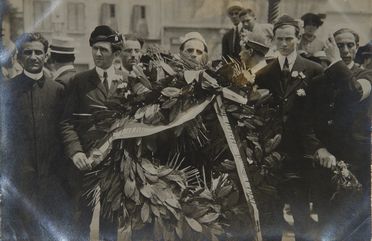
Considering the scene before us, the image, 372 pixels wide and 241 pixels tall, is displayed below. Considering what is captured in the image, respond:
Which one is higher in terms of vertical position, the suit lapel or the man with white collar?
the suit lapel

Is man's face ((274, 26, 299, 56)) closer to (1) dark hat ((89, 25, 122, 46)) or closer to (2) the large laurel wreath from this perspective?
(2) the large laurel wreath

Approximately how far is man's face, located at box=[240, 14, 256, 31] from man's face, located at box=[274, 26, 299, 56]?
6.1 inches

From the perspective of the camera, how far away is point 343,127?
3406mm

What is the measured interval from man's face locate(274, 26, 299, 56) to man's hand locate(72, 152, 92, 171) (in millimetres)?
1338

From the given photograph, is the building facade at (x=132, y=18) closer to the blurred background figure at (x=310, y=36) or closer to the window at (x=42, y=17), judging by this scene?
the window at (x=42, y=17)

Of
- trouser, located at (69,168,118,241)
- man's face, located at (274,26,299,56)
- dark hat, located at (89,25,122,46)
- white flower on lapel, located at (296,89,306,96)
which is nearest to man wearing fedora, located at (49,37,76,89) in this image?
dark hat, located at (89,25,122,46)

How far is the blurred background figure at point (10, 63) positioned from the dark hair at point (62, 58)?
205 millimetres

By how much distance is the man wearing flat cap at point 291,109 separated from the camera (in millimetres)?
Answer: 3320

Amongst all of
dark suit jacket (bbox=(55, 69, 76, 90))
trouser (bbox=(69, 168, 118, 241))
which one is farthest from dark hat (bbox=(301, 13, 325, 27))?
trouser (bbox=(69, 168, 118, 241))

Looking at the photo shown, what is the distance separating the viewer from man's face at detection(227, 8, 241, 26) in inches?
130

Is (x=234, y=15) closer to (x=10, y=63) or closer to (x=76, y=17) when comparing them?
(x=76, y=17)

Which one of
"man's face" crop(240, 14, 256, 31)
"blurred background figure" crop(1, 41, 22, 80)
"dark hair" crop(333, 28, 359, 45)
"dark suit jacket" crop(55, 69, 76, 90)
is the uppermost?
"man's face" crop(240, 14, 256, 31)

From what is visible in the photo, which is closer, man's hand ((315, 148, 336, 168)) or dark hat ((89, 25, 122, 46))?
dark hat ((89, 25, 122, 46))

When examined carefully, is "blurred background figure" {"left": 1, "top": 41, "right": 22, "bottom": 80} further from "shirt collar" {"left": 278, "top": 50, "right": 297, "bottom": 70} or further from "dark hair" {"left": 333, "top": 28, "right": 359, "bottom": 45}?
"dark hair" {"left": 333, "top": 28, "right": 359, "bottom": 45}
